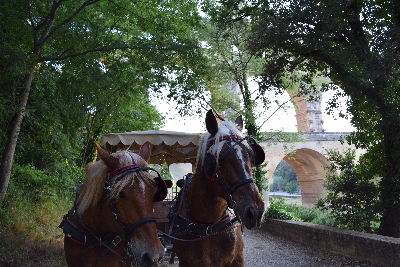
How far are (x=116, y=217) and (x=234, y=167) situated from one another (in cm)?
100

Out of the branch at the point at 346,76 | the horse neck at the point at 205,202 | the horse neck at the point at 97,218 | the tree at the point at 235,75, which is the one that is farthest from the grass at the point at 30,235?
the tree at the point at 235,75

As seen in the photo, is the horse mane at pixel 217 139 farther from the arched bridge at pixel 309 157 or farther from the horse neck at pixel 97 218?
the arched bridge at pixel 309 157

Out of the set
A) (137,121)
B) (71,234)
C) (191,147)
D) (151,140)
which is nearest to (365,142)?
(191,147)

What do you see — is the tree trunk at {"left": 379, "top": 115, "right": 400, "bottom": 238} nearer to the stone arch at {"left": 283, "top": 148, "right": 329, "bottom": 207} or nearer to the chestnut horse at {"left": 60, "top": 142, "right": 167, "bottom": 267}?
the chestnut horse at {"left": 60, "top": 142, "right": 167, "bottom": 267}

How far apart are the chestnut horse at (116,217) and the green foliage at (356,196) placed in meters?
6.49

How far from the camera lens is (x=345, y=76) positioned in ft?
21.3

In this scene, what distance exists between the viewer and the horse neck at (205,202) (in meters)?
2.81

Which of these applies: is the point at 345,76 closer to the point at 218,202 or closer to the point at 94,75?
the point at 218,202

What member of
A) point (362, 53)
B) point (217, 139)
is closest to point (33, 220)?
point (217, 139)

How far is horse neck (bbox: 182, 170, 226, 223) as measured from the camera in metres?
2.81

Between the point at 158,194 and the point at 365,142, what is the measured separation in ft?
20.8

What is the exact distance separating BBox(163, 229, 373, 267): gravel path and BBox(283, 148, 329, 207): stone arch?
51.7 feet

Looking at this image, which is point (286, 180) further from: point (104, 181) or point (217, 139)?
point (104, 181)

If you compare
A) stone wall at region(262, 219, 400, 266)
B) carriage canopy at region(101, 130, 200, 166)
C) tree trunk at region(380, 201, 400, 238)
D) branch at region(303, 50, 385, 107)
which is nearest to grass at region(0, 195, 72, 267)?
carriage canopy at region(101, 130, 200, 166)
